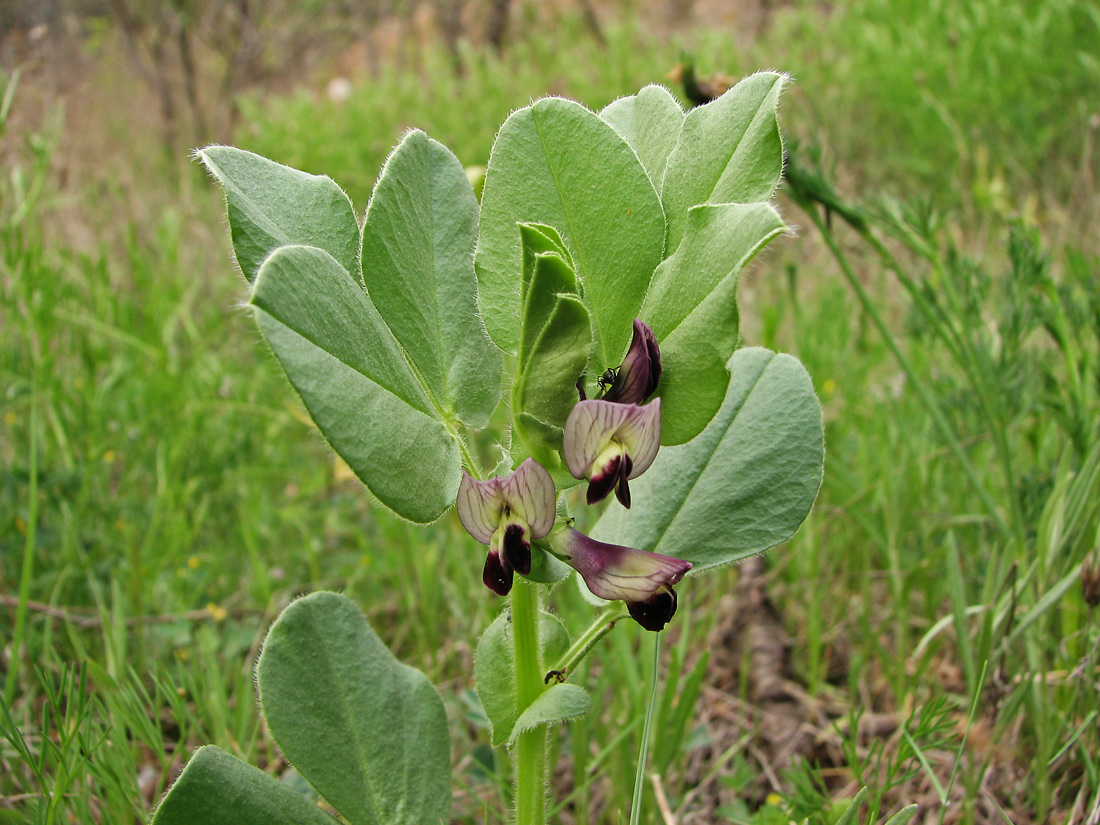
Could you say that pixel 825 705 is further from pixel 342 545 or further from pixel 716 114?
pixel 342 545

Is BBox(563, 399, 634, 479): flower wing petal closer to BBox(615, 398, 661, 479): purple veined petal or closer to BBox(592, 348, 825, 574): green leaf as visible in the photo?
BBox(615, 398, 661, 479): purple veined petal

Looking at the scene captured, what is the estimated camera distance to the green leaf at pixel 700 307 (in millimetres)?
673

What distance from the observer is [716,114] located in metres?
0.79

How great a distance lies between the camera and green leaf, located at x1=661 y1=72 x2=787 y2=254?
2.50 feet

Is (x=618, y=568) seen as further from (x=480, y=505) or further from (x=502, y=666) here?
(x=502, y=666)

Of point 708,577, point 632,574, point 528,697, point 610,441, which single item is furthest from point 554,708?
point 708,577

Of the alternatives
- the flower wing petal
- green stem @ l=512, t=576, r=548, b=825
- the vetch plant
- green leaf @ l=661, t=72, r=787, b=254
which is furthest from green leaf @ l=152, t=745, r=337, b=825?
green leaf @ l=661, t=72, r=787, b=254

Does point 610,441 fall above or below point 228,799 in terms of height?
above

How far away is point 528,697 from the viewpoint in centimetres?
89

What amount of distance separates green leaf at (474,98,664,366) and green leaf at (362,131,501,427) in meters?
0.07

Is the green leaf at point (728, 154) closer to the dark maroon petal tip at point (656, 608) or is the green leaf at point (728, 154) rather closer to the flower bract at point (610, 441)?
the flower bract at point (610, 441)

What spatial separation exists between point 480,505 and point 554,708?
0.73ft

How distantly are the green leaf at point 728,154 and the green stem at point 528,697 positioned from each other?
37cm

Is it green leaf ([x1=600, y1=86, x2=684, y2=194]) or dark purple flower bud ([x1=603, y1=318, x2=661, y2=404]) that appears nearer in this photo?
dark purple flower bud ([x1=603, y1=318, x2=661, y2=404])
